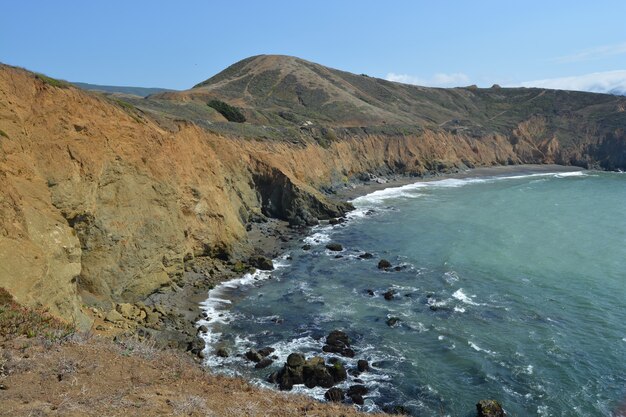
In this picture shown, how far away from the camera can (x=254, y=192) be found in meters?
50.4

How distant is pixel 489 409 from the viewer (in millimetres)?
18953

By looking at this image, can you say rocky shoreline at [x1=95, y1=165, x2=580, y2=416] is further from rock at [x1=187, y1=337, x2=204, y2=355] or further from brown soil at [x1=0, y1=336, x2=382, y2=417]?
brown soil at [x1=0, y1=336, x2=382, y2=417]

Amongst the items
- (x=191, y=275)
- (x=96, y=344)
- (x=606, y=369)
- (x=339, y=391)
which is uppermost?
(x=96, y=344)

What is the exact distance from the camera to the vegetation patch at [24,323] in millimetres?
13211

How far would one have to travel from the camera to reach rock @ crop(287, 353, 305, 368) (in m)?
21.9

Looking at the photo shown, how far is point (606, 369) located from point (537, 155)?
10296 centimetres

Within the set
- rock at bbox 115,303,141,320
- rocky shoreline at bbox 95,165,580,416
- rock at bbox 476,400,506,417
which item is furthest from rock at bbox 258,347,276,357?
rock at bbox 476,400,506,417

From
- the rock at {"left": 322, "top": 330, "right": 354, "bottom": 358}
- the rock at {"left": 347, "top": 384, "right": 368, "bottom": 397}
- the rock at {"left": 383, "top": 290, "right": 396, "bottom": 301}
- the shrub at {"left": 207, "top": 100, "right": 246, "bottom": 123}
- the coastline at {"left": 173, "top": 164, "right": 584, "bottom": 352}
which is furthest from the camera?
the shrub at {"left": 207, "top": 100, "right": 246, "bottom": 123}

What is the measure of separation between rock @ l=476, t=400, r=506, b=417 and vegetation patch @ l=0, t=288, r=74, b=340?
1591 cm

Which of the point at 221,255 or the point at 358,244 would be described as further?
the point at 358,244

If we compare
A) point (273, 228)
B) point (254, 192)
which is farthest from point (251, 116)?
point (273, 228)

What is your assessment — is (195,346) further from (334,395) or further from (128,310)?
(334,395)

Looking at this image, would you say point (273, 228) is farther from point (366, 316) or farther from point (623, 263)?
point (623, 263)

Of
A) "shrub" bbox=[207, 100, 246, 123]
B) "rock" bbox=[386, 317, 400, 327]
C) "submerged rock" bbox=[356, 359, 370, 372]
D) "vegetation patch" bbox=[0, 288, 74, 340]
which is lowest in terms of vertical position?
"submerged rock" bbox=[356, 359, 370, 372]
